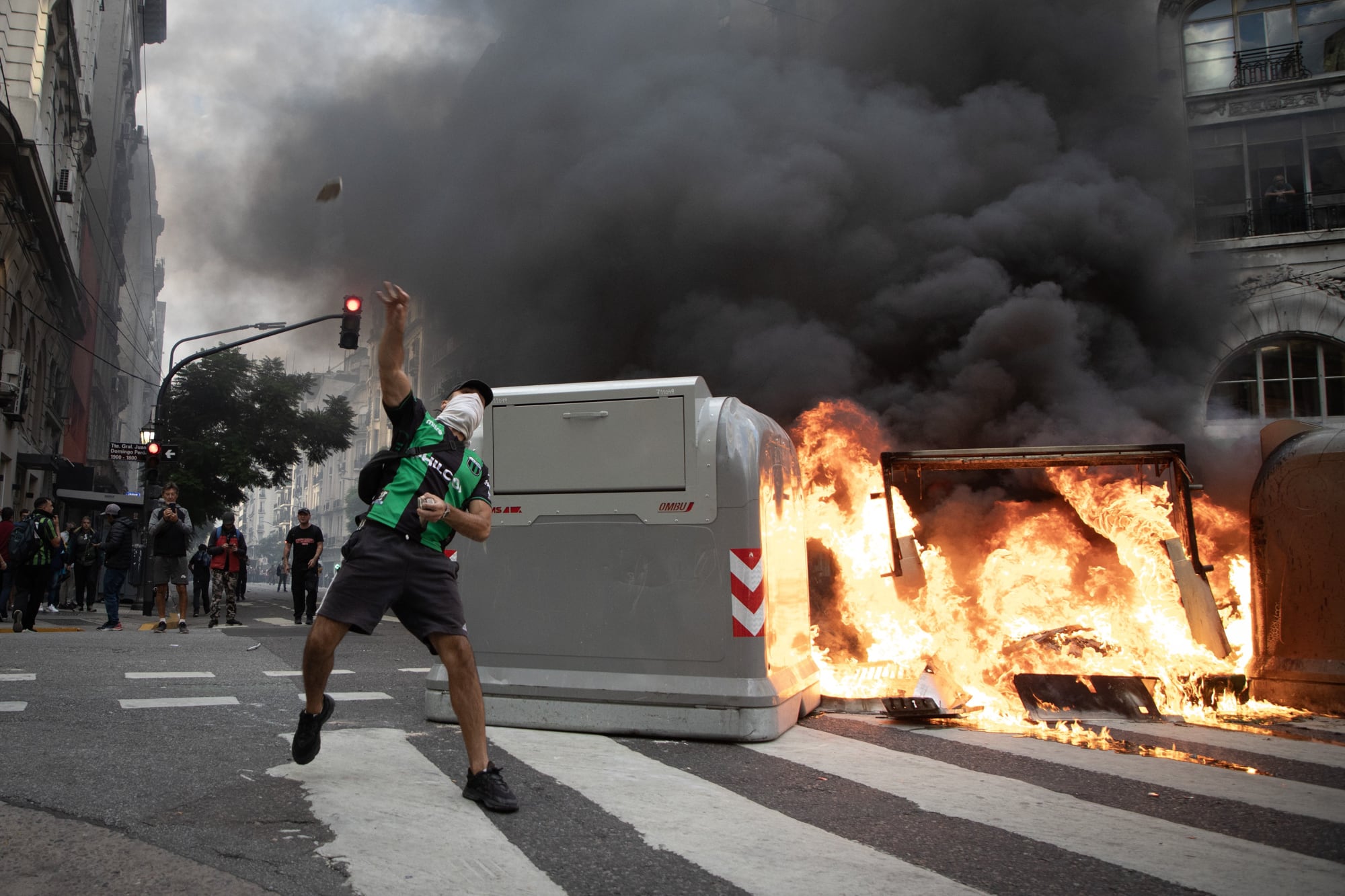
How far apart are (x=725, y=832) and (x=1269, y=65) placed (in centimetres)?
1954

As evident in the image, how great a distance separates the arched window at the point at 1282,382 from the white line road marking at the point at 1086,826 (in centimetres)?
1470

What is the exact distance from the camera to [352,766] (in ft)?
12.7

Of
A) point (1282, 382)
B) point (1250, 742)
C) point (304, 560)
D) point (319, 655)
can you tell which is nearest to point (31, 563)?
point (304, 560)

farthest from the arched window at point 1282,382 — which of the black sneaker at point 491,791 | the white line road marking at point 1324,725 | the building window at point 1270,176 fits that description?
the black sneaker at point 491,791

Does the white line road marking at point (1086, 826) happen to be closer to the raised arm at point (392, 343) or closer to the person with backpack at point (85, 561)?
the raised arm at point (392, 343)

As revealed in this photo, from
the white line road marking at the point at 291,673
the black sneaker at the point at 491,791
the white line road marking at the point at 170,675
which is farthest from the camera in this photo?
the white line road marking at the point at 291,673

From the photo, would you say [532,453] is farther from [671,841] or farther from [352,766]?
[671,841]

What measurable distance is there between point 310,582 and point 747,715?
1063cm

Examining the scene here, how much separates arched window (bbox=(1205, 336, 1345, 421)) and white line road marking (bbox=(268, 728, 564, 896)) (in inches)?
641

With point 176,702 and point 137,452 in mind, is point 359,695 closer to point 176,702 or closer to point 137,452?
point 176,702

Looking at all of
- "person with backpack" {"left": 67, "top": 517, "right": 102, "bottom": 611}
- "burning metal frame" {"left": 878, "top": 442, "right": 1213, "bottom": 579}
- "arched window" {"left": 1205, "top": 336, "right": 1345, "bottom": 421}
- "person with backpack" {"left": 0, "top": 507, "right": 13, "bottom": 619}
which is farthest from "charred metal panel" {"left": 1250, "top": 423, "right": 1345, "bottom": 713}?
"person with backpack" {"left": 67, "top": 517, "right": 102, "bottom": 611}

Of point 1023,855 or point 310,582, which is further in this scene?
point 310,582

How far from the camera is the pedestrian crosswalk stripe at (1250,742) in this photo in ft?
15.3

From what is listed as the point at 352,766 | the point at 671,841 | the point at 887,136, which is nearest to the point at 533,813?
the point at 671,841
